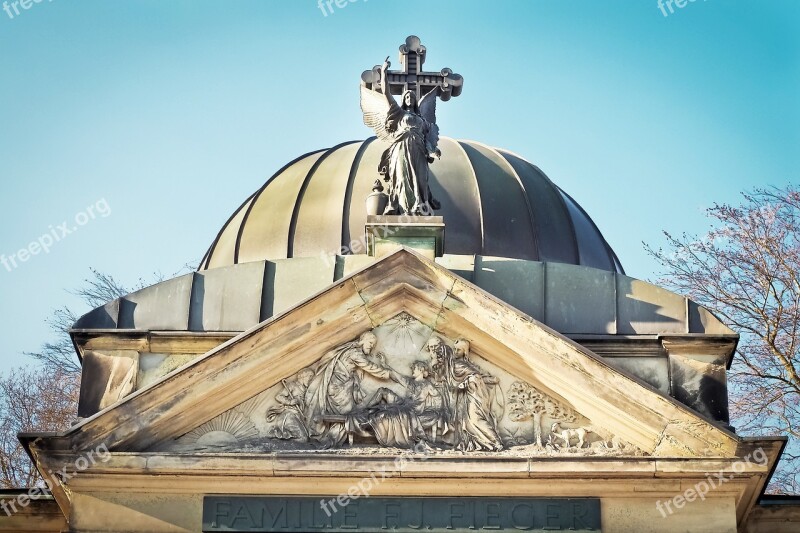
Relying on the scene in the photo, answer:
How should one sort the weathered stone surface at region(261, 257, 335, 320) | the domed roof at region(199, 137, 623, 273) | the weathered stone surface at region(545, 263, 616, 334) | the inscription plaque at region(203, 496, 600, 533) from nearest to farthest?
the inscription plaque at region(203, 496, 600, 533)
the weathered stone surface at region(545, 263, 616, 334)
the weathered stone surface at region(261, 257, 335, 320)
the domed roof at region(199, 137, 623, 273)

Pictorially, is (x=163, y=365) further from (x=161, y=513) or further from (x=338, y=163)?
(x=338, y=163)

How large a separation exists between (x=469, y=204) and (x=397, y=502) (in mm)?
9139

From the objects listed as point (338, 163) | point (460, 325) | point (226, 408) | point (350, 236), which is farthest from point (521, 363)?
point (338, 163)

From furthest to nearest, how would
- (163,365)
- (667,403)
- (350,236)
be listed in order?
1. (350,236)
2. (163,365)
3. (667,403)

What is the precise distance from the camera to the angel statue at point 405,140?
23.4m

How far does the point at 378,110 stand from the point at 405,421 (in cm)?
451

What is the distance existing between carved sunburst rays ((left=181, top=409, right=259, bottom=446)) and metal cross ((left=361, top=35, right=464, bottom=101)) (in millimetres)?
4961

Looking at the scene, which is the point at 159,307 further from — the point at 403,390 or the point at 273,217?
the point at 273,217

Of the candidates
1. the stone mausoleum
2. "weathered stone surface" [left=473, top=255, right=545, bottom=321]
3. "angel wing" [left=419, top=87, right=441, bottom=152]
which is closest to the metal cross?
"angel wing" [left=419, top=87, right=441, bottom=152]

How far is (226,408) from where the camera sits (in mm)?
21891

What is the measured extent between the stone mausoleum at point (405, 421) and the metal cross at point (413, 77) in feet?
1.85

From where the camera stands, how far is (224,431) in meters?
21.8

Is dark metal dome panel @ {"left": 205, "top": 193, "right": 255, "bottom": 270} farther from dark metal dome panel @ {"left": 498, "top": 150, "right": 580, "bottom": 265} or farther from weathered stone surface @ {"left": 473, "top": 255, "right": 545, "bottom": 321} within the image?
weathered stone surface @ {"left": 473, "top": 255, "right": 545, "bottom": 321}

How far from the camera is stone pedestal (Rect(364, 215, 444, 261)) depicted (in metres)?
23.0
